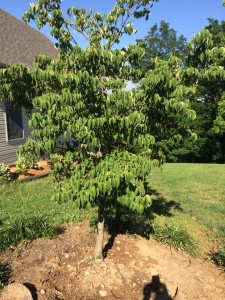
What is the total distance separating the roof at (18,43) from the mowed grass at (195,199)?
30.3ft

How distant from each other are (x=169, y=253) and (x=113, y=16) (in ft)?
16.1

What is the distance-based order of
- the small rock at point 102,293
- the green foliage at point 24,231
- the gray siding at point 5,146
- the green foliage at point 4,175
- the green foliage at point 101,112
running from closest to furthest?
the green foliage at point 101,112, the small rock at point 102,293, the green foliage at point 24,231, the green foliage at point 4,175, the gray siding at point 5,146

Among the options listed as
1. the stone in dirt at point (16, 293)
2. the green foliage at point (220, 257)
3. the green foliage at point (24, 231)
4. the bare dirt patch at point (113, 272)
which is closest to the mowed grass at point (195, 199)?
the green foliage at point (220, 257)

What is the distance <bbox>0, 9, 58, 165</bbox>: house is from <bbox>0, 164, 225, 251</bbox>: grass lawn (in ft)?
10.7

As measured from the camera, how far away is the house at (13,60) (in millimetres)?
14078

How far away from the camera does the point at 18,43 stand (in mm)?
17812

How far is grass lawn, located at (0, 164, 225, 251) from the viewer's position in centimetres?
782

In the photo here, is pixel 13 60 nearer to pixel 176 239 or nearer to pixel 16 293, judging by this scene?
pixel 176 239

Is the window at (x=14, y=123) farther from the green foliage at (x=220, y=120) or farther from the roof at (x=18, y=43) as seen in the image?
the green foliage at (x=220, y=120)

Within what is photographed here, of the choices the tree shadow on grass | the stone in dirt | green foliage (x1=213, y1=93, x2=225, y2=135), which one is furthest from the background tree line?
the stone in dirt

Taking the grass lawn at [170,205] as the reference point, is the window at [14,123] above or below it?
above

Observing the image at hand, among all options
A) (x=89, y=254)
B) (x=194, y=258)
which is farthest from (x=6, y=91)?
(x=194, y=258)

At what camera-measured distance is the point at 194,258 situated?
6.30m

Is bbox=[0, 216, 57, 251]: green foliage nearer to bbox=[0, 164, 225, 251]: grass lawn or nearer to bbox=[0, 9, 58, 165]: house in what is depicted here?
bbox=[0, 164, 225, 251]: grass lawn
